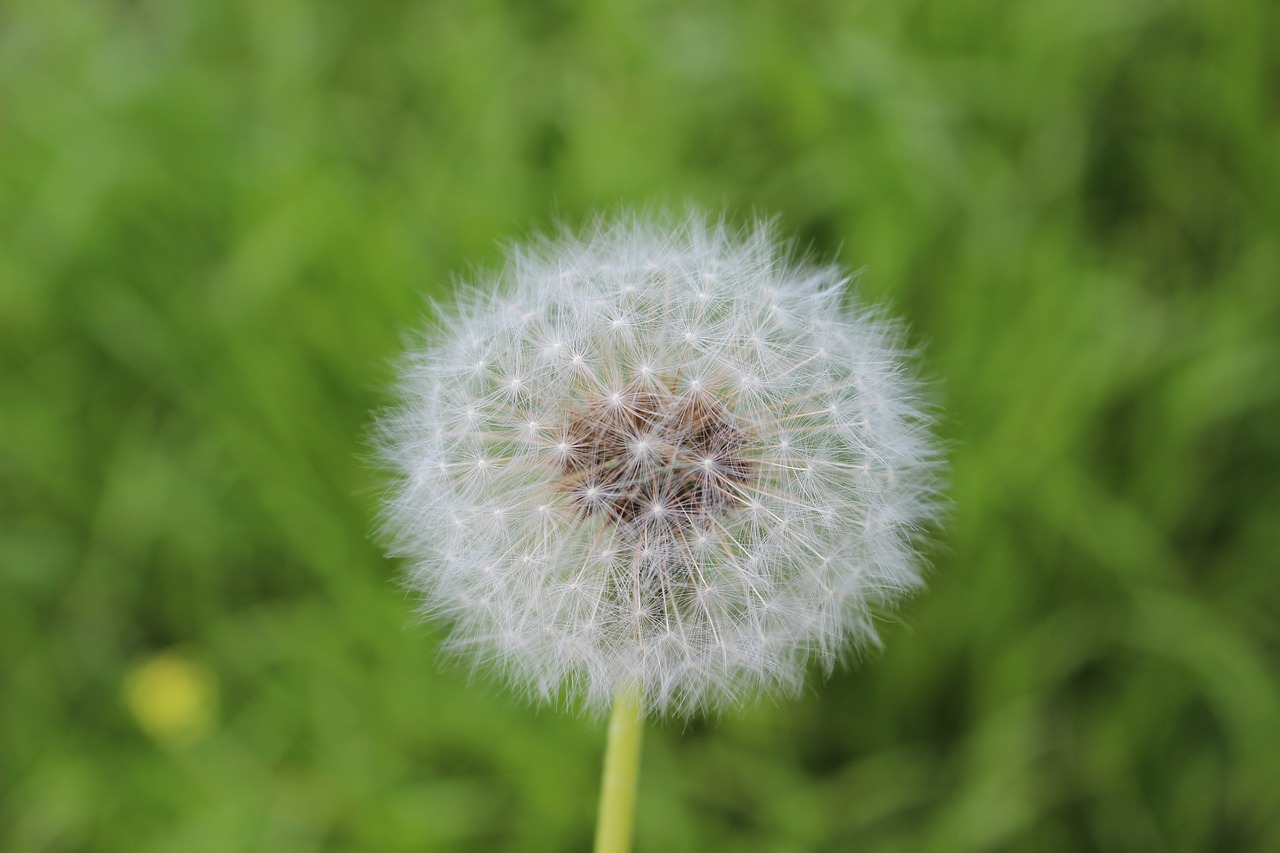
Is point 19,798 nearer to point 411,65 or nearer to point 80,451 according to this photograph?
point 80,451

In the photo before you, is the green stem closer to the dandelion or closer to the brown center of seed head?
the dandelion

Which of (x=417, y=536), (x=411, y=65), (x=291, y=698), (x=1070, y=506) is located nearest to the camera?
(x=417, y=536)

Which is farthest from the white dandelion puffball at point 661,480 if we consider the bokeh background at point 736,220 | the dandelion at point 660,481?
the bokeh background at point 736,220

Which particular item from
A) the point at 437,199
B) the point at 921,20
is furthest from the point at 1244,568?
the point at 437,199

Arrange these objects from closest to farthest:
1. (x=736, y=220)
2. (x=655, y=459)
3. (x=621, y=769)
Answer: (x=621, y=769)
(x=655, y=459)
(x=736, y=220)

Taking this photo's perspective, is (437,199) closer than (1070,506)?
No

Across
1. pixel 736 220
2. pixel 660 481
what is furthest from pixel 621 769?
pixel 736 220

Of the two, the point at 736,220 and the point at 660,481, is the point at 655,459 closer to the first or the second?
the point at 660,481
